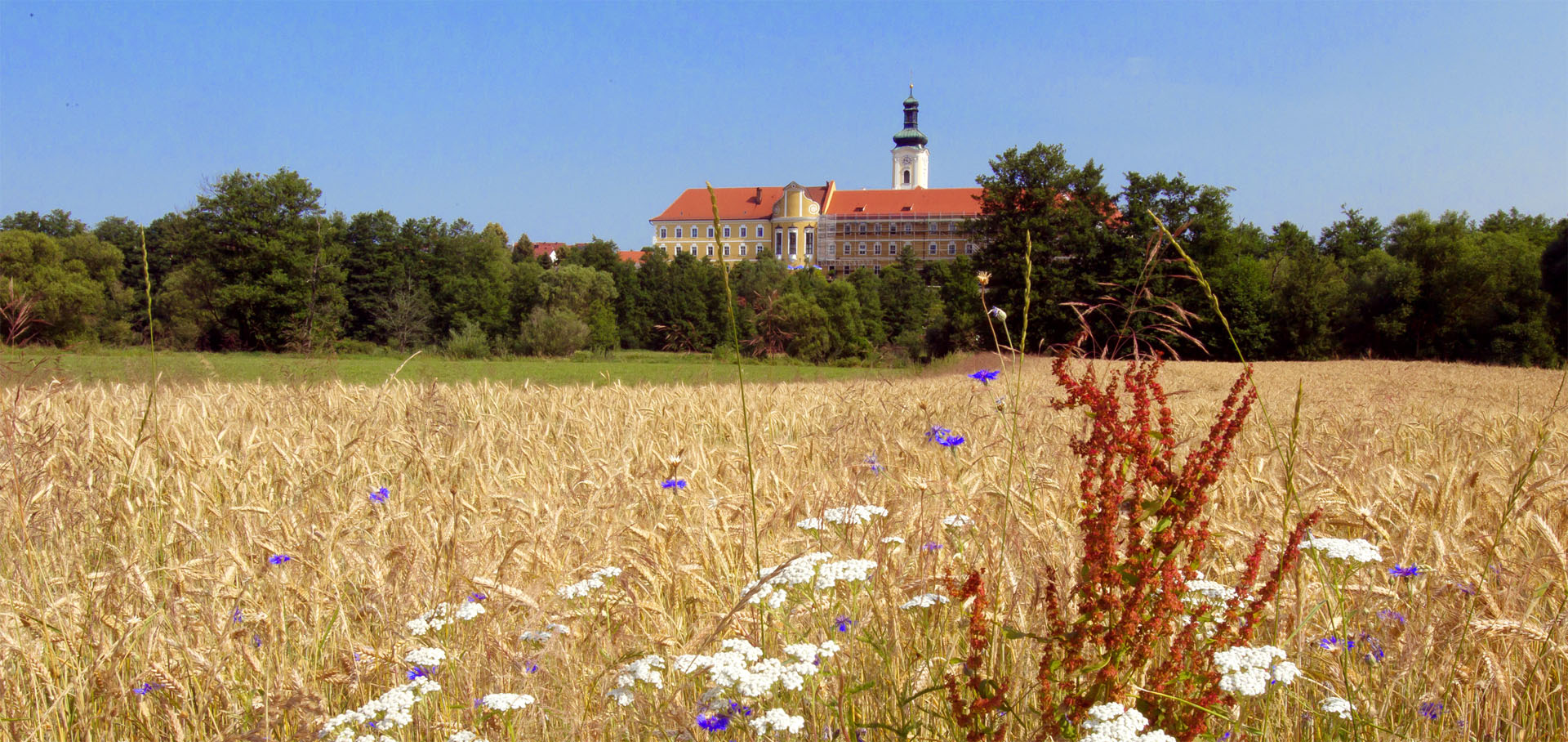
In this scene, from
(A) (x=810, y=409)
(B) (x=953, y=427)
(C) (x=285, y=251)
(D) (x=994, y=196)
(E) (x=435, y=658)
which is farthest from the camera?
(C) (x=285, y=251)

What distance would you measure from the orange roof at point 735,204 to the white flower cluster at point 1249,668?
13379cm

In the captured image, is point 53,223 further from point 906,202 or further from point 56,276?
point 906,202

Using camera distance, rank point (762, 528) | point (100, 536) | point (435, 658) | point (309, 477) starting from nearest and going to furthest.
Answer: point (435, 658), point (762, 528), point (100, 536), point (309, 477)

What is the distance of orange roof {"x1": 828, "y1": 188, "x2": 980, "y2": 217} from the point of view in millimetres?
126062

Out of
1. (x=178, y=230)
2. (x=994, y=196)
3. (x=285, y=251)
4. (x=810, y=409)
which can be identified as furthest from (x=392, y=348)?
(x=810, y=409)

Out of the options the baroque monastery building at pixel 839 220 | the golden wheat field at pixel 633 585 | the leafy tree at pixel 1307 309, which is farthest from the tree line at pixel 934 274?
the baroque monastery building at pixel 839 220

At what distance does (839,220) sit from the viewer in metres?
129

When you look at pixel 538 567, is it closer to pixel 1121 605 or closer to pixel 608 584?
pixel 608 584

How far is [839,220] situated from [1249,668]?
130 metres

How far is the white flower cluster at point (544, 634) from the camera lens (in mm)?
1679

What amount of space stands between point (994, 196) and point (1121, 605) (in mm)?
47553

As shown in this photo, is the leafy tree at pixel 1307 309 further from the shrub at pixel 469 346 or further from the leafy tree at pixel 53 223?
the leafy tree at pixel 53 223

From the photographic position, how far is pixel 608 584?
82.6 inches

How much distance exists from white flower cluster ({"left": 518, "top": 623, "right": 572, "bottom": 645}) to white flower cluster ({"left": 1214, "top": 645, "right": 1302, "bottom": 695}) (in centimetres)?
117
